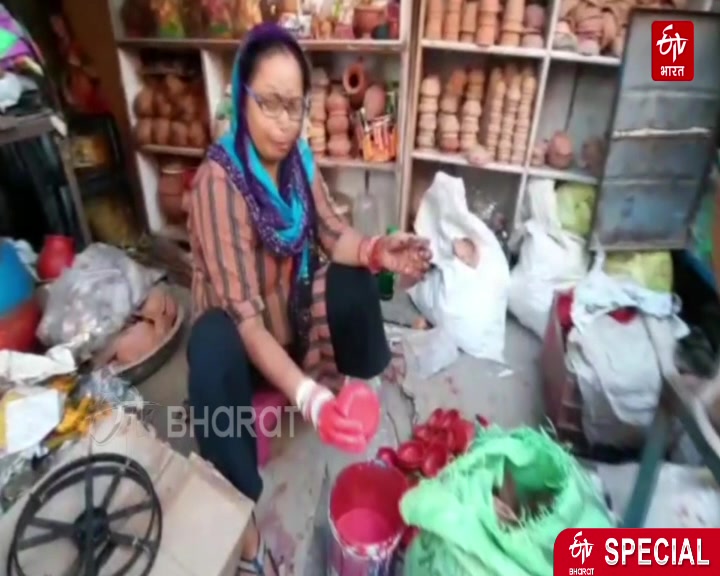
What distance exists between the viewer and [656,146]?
5.15ft

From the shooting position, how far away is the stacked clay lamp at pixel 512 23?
1.59 metres

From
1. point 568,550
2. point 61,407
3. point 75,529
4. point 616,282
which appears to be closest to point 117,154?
point 61,407

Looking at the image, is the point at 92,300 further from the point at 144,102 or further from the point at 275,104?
the point at 275,104

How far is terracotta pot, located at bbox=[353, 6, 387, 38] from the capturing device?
164 centimetres

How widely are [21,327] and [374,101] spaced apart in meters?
1.23

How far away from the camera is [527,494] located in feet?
3.09

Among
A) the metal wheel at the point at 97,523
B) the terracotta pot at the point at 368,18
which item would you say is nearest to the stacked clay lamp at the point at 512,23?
the terracotta pot at the point at 368,18

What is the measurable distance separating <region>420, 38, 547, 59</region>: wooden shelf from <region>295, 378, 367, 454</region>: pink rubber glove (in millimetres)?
1225

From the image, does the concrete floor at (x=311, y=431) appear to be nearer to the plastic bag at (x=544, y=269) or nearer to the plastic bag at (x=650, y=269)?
the plastic bag at (x=544, y=269)

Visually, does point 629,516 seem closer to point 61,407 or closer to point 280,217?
point 280,217

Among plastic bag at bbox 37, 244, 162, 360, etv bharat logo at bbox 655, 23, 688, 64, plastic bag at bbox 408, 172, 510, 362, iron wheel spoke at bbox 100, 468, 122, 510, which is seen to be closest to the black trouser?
iron wheel spoke at bbox 100, 468, 122, 510

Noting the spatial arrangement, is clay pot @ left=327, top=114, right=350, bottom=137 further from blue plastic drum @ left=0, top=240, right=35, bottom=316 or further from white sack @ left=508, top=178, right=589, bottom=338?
blue plastic drum @ left=0, top=240, right=35, bottom=316

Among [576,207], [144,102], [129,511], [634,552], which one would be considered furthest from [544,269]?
[144,102]

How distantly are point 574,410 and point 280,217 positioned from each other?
0.83 metres
